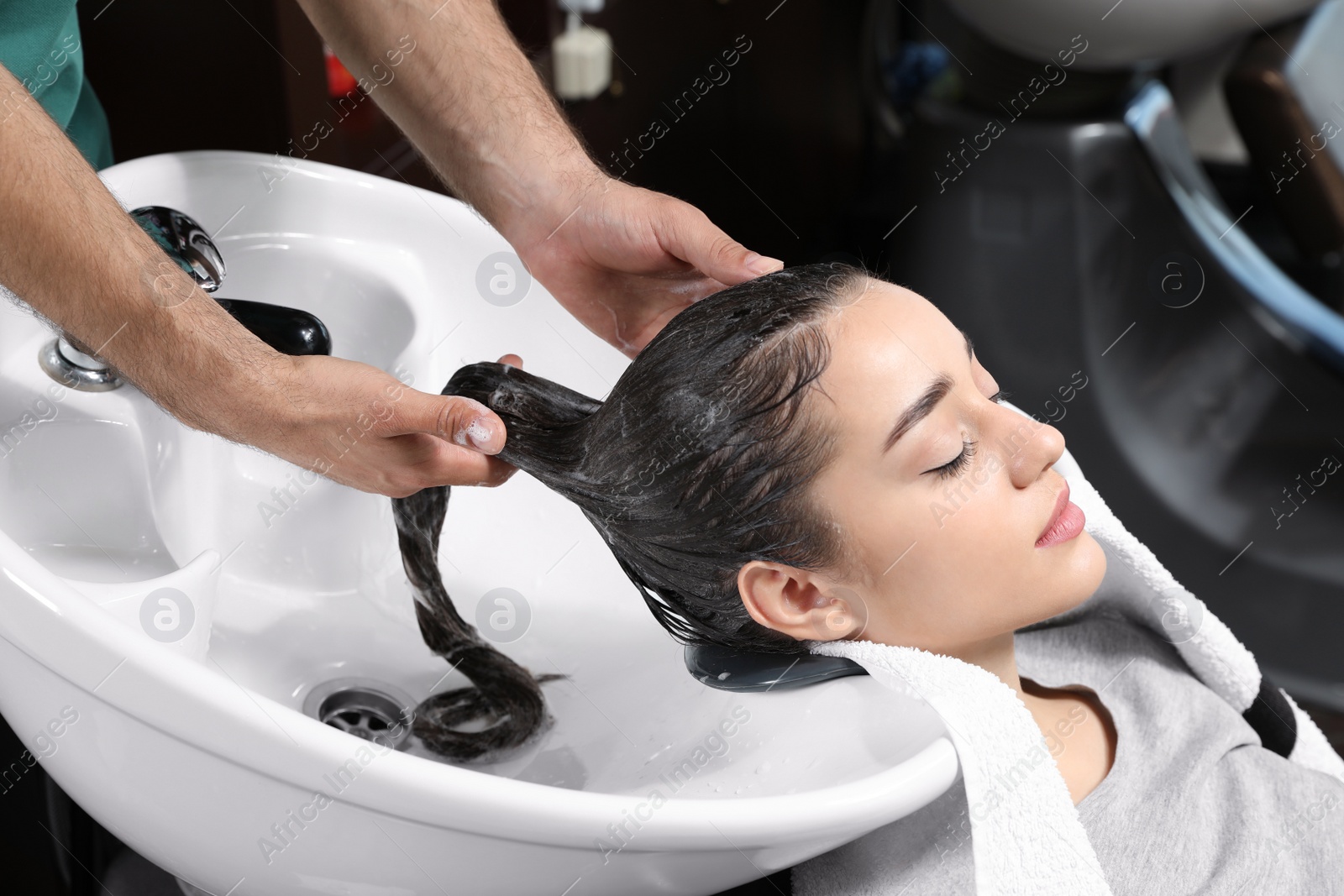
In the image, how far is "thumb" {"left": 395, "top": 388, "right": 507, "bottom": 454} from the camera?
0.81m

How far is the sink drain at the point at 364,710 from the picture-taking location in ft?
3.19

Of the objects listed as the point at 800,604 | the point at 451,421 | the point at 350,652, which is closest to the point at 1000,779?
the point at 800,604

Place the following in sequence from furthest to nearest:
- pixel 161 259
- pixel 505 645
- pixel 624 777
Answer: pixel 505 645
pixel 624 777
pixel 161 259

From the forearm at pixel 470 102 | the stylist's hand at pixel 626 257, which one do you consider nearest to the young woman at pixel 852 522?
the stylist's hand at pixel 626 257

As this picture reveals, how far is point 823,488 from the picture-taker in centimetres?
86

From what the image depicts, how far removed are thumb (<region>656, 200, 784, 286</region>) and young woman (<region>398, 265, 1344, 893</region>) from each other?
0.16 feet

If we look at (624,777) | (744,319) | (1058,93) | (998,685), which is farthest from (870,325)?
(1058,93)

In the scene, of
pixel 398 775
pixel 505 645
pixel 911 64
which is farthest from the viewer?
pixel 911 64

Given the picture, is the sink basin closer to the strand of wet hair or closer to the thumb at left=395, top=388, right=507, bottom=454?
the strand of wet hair

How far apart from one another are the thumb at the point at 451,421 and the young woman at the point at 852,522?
0.33ft

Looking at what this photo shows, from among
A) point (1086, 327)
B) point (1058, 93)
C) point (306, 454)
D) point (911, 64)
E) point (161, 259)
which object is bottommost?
point (1086, 327)

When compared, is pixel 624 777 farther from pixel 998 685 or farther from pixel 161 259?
pixel 161 259

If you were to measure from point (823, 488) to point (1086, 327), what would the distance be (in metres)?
1.23

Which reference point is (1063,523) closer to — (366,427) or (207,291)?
(366,427)
